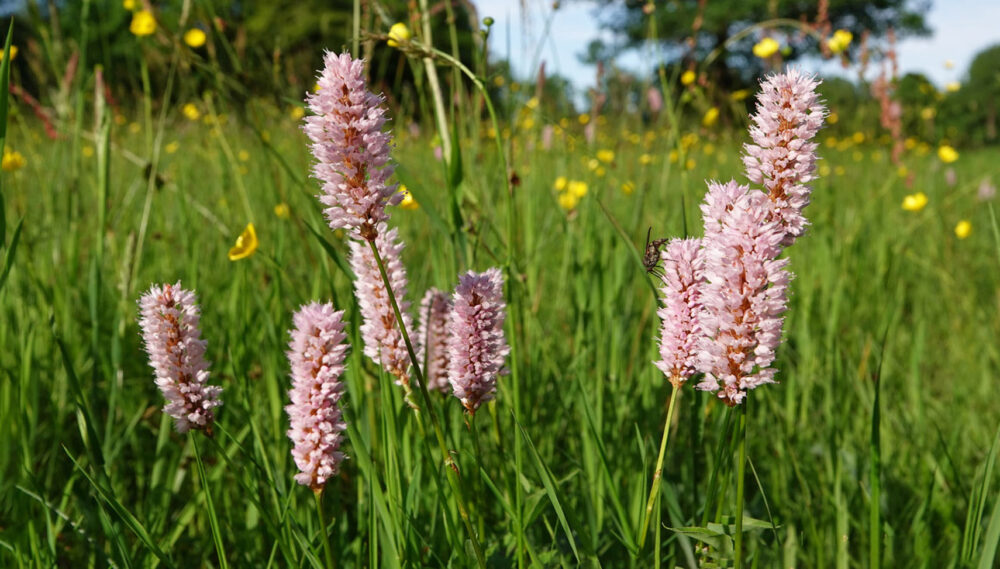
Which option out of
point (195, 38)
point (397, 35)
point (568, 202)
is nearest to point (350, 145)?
point (397, 35)

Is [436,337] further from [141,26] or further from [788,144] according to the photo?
[141,26]

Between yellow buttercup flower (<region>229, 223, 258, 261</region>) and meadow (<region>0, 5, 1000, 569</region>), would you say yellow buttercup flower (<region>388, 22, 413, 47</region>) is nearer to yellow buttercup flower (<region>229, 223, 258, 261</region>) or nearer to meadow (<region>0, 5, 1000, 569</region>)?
meadow (<region>0, 5, 1000, 569</region>)

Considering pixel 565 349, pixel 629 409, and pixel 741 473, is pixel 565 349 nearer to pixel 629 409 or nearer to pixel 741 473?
pixel 629 409

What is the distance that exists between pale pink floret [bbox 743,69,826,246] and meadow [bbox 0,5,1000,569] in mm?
284

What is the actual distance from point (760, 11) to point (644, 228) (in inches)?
805

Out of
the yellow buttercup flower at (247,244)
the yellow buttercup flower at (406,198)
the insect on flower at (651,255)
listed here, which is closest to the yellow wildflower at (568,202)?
the yellow buttercup flower at (406,198)

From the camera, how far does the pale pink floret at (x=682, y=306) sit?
0.79 meters

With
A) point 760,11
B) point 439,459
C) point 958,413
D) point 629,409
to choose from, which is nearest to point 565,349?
point 629,409

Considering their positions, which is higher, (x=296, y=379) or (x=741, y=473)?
(x=296, y=379)

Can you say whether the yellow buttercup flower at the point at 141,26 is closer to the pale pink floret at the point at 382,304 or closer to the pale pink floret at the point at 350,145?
the pale pink floret at the point at 382,304

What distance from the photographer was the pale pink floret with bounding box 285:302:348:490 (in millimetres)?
826

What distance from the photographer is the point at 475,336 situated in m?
0.88

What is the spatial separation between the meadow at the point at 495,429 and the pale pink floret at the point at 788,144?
0.28m

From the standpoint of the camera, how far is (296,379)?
838 millimetres
